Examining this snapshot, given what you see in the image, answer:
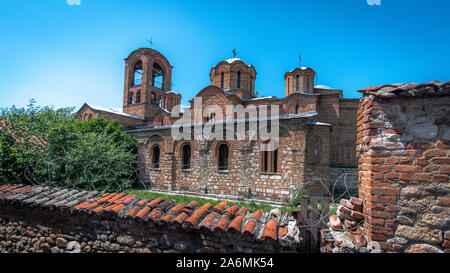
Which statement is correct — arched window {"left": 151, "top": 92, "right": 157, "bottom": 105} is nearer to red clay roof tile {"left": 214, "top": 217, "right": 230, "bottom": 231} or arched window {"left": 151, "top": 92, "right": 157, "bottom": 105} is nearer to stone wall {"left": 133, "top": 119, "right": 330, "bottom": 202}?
stone wall {"left": 133, "top": 119, "right": 330, "bottom": 202}

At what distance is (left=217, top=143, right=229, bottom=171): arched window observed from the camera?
34.8ft

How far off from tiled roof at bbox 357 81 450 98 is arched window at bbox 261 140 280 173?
7383 mm

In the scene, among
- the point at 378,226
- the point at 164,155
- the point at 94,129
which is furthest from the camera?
the point at 94,129

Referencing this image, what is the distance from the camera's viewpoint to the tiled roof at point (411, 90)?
191 centimetres

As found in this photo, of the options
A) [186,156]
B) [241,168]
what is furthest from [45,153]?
[241,168]

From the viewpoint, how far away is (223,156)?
35.2 ft

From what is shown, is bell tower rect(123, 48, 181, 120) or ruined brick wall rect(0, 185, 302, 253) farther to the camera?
bell tower rect(123, 48, 181, 120)

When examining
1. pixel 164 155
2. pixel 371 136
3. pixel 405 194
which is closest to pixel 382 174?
pixel 405 194

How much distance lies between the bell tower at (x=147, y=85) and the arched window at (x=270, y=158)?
50.6 ft

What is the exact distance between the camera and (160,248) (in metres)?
2.55

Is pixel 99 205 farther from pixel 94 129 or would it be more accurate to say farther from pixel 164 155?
pixel 94 129

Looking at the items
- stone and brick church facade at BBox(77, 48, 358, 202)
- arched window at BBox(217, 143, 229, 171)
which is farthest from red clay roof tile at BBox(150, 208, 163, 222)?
arched window at BBox(217, 143, 229, 171)

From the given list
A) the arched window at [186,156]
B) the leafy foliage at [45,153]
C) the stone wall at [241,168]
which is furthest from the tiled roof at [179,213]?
the arched window at [186,156]
